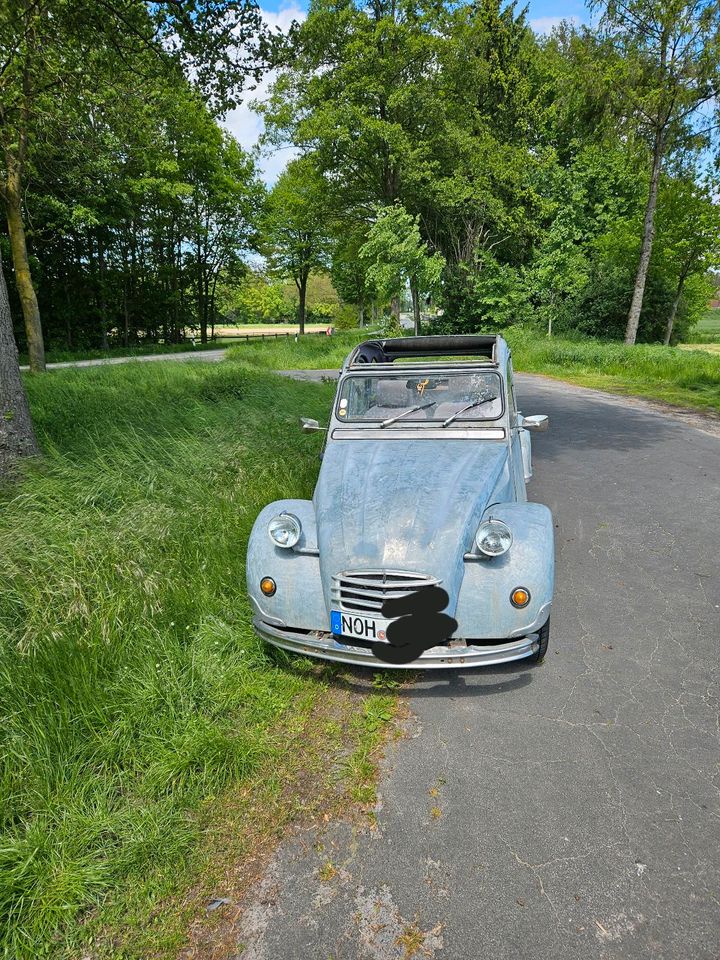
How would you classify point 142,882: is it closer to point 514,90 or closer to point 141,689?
point 141,689

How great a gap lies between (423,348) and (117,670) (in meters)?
4.04

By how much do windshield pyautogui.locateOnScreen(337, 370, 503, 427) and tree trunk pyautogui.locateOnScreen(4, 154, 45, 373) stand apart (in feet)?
43.9

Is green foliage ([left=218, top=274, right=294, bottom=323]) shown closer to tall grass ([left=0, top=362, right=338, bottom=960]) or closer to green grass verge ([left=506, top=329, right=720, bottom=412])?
green grass verge ([left=506, top=329, right=720, bottom=412])


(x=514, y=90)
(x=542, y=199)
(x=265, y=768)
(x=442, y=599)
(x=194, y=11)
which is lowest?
(x=265, y=768)

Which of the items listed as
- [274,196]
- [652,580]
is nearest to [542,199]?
[274,196]

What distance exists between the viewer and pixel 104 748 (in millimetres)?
2746

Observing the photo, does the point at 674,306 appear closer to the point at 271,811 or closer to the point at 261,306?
the point at 271,811

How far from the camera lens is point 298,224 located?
2816 cm

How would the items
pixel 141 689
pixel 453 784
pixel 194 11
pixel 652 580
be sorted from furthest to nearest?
pixel 194 11 < pixel 652 580 < pixel 141 689 < pixel 453 784

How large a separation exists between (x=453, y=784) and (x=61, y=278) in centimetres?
3294

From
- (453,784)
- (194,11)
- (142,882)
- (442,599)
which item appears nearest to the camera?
(142,882)

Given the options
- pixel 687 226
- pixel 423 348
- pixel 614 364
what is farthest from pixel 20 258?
pixel 687 226

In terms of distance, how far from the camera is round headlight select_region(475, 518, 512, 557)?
2.99 meters

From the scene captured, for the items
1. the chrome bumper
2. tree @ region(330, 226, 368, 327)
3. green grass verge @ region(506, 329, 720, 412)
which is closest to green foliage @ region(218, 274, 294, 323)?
tree @ region(330, 226, 368, 327)
